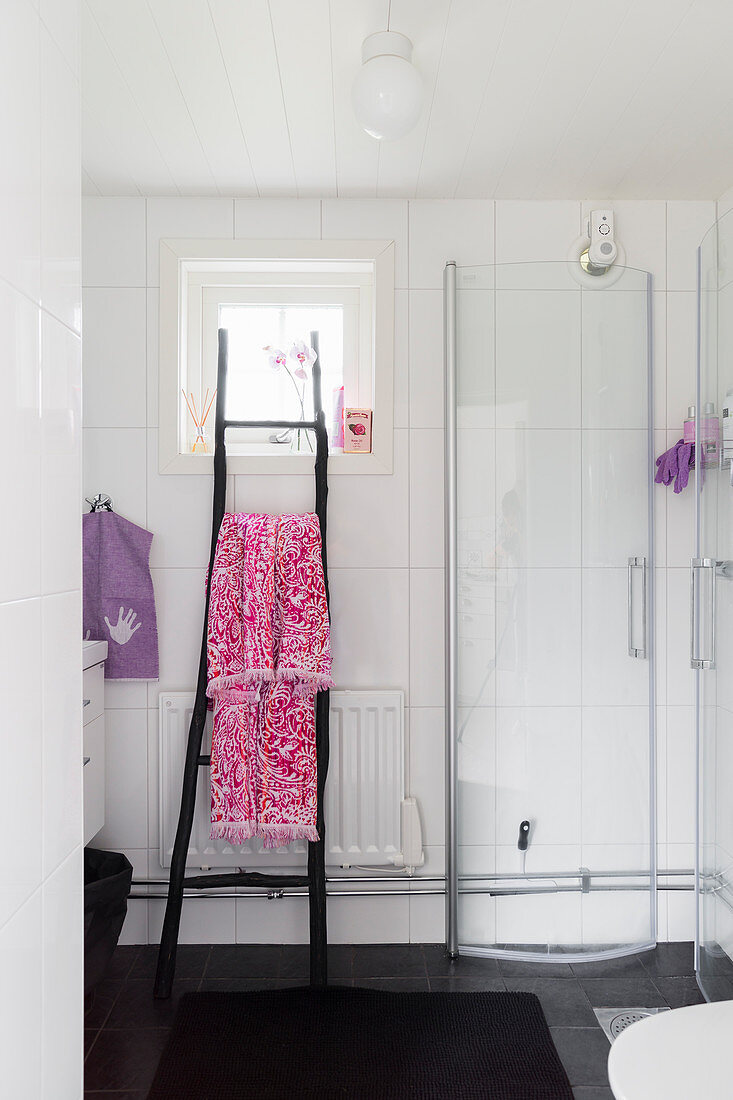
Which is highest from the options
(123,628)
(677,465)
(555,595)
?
(677,465)

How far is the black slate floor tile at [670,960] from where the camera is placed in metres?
2.08

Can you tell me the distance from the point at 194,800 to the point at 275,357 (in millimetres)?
1316

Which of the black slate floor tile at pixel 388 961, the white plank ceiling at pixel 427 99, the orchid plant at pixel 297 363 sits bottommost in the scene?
the black slate floor tile at pixel 388 961

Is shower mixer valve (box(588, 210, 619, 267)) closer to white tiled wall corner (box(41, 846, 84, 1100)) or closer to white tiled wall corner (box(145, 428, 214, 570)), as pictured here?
white tiled wall corner (box(145, 428, 214, 570))

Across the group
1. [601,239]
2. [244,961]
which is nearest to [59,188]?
[601,239]

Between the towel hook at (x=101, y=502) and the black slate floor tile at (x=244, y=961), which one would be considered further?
the towel hook at (x=101, y=502)

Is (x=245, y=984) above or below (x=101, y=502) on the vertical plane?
below

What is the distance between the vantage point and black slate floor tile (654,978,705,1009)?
1938 mm

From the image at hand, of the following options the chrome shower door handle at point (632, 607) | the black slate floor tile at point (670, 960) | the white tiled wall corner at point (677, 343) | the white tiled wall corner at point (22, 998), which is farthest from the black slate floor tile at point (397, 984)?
the white tiled wall corner at point (677, 343)

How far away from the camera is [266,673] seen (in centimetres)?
204

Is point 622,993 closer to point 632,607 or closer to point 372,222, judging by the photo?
point 632,607

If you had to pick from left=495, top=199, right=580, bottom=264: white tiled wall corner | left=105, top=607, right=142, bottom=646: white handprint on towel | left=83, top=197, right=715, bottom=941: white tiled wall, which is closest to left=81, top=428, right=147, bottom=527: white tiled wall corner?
left=83, top=197, right=715, bottom=941: white tiled wall

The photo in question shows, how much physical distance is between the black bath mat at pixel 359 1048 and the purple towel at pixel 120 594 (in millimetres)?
900

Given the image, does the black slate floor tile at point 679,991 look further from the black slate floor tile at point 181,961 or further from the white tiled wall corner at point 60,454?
the white tiled wall corner at point 60,454
